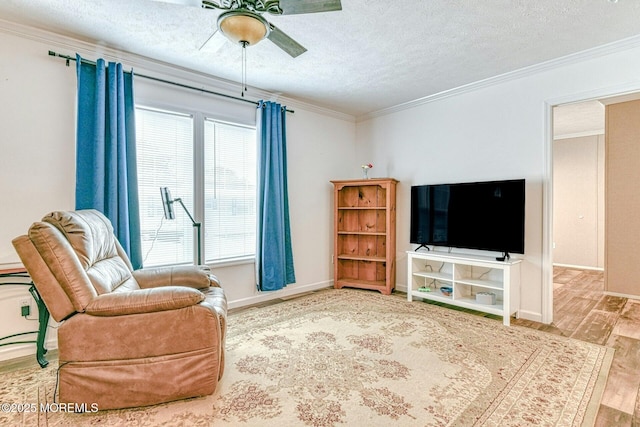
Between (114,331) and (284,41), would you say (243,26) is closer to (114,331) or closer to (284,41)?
(284,41)

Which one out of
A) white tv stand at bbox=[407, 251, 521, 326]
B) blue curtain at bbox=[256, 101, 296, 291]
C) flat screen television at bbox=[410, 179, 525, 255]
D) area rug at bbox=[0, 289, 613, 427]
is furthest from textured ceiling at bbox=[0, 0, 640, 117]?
area rug at bbox=[0, 289, 613, 427]

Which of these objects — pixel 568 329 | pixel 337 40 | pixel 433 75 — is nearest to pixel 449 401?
pixel 568 329

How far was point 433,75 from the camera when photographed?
357 centimetres

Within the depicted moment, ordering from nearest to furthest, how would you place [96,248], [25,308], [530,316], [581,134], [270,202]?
[96,248]
[25,308]
[530,316]
[270,202]
[581,134]

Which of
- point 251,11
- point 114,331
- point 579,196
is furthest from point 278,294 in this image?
point 579,196

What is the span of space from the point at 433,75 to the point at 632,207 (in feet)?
10.6

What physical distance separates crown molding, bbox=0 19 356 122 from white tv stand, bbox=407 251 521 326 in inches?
106

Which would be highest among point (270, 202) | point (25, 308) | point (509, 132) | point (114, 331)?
point (509, 132)

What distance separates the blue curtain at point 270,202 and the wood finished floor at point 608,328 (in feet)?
8.67

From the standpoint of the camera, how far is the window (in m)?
3.31

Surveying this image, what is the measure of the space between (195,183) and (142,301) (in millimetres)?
1952

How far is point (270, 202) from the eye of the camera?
159 inches

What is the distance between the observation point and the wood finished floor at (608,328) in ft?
6.26

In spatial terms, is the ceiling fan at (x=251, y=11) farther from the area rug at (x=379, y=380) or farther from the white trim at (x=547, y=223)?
the white trim at (x=547, y=223)
